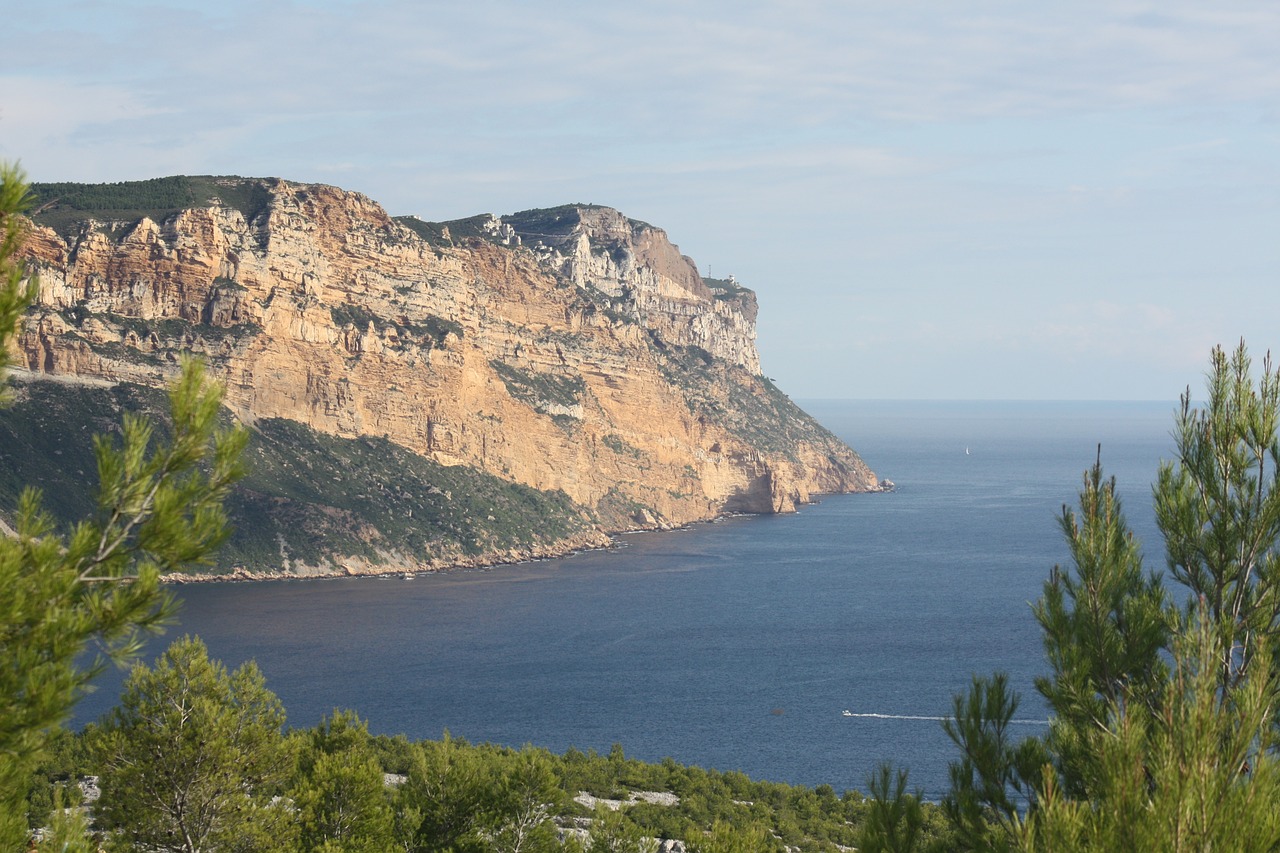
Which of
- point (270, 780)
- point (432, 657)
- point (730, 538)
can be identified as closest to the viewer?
point (270, 780)

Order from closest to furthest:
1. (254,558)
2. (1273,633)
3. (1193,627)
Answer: (1193,627) < (1273,633) < (254,558)

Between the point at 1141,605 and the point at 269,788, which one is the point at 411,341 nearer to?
the point at 269,788

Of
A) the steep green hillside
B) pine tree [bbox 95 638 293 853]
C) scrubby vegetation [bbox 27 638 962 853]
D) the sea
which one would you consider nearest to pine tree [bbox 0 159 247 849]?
scrubby vegetation [bbox 27 638 962 853]

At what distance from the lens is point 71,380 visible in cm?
8412

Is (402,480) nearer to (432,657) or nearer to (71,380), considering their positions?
(71,380)

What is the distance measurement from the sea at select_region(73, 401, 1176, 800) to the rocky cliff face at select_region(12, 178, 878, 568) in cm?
1605

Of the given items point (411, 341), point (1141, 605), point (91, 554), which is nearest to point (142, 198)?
point (411, 341)

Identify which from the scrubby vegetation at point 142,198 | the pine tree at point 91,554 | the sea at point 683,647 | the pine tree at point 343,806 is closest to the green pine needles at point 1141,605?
the pine tree at point 91,554

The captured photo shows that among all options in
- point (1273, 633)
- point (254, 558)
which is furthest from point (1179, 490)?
point (254, 558)

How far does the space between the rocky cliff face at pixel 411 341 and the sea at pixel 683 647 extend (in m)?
16.1

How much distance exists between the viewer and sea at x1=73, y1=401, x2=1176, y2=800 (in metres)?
49.1

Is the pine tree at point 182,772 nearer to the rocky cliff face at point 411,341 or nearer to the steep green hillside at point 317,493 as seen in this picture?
the rocky cliff face at point 411,341

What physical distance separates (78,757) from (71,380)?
64.3m

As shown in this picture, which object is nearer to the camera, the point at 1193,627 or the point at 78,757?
the point at 1193,627
